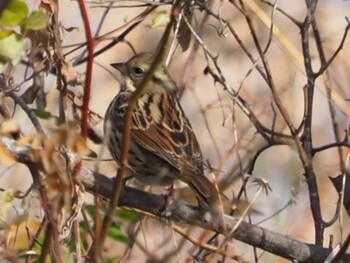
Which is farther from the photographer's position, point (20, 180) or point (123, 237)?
point (20, 180)

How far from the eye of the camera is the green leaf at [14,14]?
2.12 meters

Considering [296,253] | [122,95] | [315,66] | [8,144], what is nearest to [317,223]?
[296,253]

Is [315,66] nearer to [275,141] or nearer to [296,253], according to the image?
[275,141]

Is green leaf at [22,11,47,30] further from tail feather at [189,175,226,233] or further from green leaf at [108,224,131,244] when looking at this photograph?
green leaf at [108,224,131,244]

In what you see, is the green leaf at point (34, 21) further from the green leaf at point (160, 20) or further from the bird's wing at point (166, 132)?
the bird's wing at point (166, 132)

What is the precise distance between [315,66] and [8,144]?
3542 mm

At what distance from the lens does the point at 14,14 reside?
2.13 meters

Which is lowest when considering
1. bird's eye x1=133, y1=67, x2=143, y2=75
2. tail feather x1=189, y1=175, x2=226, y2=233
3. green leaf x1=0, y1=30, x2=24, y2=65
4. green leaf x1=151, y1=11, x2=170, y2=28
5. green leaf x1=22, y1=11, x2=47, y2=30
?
tail feather x1=189, y1=175, x2=226, y2=233

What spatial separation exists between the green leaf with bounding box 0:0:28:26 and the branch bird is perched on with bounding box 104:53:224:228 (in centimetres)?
130

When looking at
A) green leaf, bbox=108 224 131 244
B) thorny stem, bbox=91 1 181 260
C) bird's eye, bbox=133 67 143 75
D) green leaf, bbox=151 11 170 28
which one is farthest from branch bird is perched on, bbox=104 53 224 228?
thorny stem, bbox=91 1 181 260

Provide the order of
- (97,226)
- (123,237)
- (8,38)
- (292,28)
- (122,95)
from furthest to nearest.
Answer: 1. (292,28)
2. (122,95)
3. (123,237)
4. (8,38)
5. (97,226)

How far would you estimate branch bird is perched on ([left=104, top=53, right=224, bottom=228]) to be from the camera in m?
3.63

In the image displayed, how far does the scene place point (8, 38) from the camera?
2.21 m

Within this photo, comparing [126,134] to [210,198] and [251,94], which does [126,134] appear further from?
[251,94]
